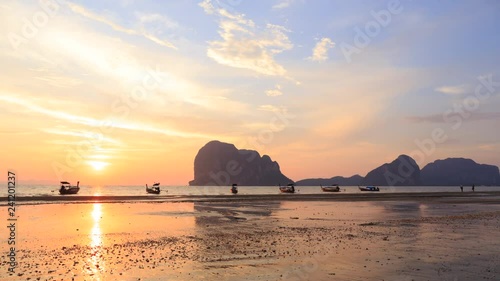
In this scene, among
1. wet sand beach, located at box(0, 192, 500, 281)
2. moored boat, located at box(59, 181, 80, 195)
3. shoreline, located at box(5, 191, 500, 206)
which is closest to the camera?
wet sand beach, located at box(0, 192, 500, 281)

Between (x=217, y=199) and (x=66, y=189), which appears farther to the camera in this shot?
(x=66, y=189)

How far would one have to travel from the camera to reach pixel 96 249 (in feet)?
70.0

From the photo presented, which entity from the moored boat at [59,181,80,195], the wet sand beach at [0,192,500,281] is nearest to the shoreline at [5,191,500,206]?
the moored boat at [59,181,80,195]

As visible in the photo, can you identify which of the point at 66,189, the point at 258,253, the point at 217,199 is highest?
the point at 66,189

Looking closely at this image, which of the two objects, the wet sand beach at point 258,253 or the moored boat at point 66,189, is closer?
the wet sand beach at point 258,253

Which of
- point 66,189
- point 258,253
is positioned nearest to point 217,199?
point 66,189

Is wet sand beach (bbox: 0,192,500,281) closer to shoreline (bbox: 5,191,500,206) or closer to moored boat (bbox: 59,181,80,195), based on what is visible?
shoreline (bbox: 5,191,500,206)

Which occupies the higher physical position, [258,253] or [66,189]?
[66,189]

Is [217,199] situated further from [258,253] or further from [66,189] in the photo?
[258,253]

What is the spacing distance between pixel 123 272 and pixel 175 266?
2.14m

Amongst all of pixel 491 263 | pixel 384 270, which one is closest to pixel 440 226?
pixel 491 263

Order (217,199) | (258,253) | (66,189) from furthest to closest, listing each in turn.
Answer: (66,189) < (217,199) < (258,253)

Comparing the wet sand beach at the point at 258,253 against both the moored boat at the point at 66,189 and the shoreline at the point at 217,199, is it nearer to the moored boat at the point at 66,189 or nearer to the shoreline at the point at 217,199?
the shoreline at the point at 217,199

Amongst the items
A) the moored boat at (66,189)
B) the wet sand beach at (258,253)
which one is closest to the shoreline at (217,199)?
the moored boat at (66,189)
